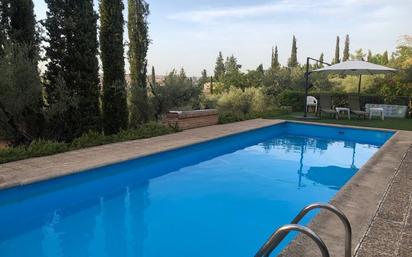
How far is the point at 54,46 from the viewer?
25.8 feet

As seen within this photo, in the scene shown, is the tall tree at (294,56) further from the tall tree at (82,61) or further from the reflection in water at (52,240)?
the reflection in water at (52,240)

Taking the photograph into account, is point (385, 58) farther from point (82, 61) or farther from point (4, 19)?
point (4, 19)

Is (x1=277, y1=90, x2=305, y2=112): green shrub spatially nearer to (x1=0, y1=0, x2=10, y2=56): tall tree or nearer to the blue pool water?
the blue pool water

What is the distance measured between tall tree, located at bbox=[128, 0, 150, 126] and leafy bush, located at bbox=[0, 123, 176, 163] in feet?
2.80

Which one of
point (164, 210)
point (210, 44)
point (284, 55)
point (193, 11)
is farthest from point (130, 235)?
point (284, 55)

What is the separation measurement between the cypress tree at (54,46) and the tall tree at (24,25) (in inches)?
13.9

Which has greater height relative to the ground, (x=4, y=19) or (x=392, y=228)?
(x=4, y=19)

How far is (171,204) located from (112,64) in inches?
210

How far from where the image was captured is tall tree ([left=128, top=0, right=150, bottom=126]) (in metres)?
10.5

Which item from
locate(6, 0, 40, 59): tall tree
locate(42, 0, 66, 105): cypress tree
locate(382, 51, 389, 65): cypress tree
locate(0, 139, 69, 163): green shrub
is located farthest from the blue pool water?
locate(382, 51, 389, 65): cypress tree

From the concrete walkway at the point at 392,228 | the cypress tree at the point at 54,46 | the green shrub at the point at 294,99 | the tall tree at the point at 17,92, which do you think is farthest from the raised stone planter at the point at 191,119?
the green shrub at the point at 294,99

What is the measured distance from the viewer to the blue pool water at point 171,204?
3.99 metres

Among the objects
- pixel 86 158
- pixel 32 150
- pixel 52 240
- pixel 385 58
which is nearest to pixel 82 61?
pixel 32 150

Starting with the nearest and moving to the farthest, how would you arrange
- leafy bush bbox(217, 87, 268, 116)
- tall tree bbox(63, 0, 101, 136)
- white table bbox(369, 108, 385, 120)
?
tall tree bbox(63, 0, 101, 136)
white table bbox(369, 108, 385, 120)
leafy bush bbox(217, 87, 268, 116)
